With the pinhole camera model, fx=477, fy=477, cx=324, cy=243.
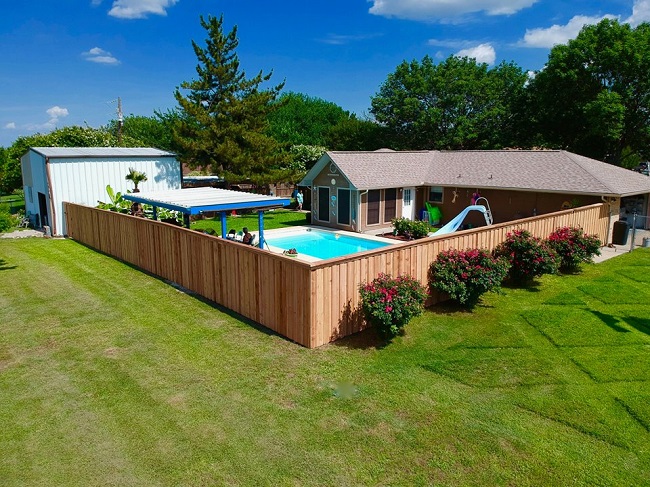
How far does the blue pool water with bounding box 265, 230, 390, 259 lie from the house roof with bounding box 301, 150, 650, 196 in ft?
8.92

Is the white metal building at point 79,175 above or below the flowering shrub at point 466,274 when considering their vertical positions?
above

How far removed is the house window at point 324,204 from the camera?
24781mm

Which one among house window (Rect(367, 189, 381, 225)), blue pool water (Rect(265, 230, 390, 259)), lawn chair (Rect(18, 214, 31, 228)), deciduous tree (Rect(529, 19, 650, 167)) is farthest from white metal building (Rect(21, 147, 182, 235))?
deciduous tree (Rect(529, 19, 650, 167))

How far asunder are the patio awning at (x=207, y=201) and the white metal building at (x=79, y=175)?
17.0 feet

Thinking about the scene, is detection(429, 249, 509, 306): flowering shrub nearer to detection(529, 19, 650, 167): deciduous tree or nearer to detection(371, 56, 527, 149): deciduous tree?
detection(529, 19, 650, 167): deciduous tree

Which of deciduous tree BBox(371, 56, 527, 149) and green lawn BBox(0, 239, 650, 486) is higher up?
deciduous tree BBox(371, 56, 527, 149)

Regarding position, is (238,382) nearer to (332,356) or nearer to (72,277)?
(332,356)

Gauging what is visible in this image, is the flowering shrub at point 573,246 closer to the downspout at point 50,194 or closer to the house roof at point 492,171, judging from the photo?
the house roof at point 492,171

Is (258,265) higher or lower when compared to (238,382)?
higher

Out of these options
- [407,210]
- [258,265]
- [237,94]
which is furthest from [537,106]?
[258,265]

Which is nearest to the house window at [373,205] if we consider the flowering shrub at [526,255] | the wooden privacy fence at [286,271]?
the wooden privacy fence at [286,271]

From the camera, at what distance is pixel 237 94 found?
96.4 ft

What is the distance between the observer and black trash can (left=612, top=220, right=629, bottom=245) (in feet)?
60.8

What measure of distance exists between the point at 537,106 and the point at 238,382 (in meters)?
33.2
